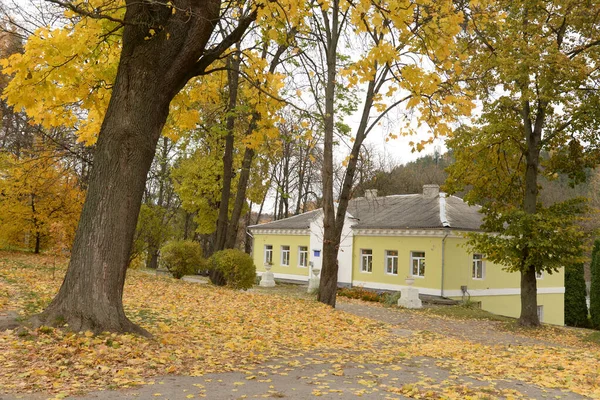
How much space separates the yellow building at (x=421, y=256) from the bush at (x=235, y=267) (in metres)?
7.22

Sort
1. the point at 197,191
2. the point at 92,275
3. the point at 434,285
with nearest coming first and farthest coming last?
the point at 92,275
the point at 434,285
the point at 197,191

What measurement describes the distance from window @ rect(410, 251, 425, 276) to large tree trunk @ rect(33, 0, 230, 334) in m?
22.5

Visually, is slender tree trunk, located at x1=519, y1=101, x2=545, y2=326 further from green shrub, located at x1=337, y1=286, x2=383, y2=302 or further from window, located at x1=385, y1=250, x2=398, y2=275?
window, located at x1=385, y1=250, x2=398, y2=275

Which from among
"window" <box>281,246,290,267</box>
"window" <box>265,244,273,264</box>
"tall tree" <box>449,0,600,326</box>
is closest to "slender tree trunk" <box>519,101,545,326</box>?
"tall tree" <box>449,0,600,326</box>

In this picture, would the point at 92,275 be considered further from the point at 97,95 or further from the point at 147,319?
the point at 97,95

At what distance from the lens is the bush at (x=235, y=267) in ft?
58.0

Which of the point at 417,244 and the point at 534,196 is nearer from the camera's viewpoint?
the point at 534,196

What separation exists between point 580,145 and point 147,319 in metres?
15.7

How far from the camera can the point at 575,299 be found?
30.3 meters

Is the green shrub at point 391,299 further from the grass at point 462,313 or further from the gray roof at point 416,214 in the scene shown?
the gray roof at point 416,214

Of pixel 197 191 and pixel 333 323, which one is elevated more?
pixel 197 191

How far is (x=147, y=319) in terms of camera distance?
8258mm

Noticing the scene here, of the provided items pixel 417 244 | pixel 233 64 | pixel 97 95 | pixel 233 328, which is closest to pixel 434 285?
pixel 417 244

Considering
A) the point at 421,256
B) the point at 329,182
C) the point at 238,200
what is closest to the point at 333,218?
the point at 329,182
